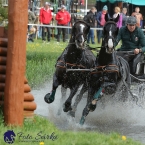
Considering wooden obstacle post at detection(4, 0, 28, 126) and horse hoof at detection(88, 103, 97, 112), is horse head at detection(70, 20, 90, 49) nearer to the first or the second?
horse hoof at detection(88, 103, 97, 112)

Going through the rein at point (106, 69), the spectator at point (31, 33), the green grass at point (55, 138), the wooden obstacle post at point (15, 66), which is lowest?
the spectator at point (31, 33)

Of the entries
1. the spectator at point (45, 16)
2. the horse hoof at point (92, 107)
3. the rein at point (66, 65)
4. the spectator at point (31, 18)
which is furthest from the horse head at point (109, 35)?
the spectator at point (45, 16)

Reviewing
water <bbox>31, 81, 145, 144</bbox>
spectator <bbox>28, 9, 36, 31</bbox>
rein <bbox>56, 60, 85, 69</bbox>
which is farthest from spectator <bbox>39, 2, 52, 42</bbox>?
rein <bbox>56, 60, 85, 69</bbox>

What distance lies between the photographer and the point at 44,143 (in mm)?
8109

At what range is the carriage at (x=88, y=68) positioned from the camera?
11758 mm

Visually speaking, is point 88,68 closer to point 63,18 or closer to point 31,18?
point 31,18

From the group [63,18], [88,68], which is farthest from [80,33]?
[63,18]

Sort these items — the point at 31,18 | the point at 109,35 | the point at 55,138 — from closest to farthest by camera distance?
1. the point at 55,138
2. the point at 109,35
3. the point at 31,18

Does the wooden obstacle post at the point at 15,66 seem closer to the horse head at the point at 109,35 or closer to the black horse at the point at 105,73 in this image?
the horse head at the point at 109,35

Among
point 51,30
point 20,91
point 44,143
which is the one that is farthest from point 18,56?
point 51,30

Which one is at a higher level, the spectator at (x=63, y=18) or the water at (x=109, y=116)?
the spectator at (x=63, y=18)

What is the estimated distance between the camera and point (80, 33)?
1172 cm

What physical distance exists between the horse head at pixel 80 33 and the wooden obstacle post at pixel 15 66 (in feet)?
8.49

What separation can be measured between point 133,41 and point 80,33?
8.56ft
